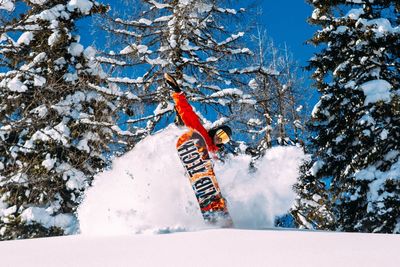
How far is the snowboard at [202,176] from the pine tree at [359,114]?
5564 millimetres

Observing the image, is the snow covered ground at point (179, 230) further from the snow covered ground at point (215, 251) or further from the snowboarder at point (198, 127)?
the snowboarder at point (198, 127)

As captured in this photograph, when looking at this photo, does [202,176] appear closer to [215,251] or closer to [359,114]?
[215,251]

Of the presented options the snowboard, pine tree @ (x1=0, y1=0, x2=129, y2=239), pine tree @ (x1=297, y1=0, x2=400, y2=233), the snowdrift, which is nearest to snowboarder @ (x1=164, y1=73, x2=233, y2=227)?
the snowboard

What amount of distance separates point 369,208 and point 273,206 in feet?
15.3

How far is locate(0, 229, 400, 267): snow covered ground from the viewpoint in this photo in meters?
3.11

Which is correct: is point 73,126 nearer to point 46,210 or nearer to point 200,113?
point 46,210

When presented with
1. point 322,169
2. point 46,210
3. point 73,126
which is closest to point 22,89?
point 73,126

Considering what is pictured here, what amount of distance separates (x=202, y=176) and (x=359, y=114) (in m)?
6.58

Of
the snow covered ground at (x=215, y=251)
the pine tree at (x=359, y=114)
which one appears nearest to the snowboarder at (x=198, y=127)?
the snow covered ground at (x=215, y=251)

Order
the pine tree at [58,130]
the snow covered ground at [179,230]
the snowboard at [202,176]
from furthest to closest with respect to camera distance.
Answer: the pine tree at [58,130] → the snowboard at [202,176] → the snow covered ground at [179,230]

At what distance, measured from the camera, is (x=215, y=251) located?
3490mm

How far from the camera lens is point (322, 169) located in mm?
13625

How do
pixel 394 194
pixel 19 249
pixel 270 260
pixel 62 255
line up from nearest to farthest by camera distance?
1. pixel 270 260
2. pixel 62 255
3. pixel 19 249
4. pixel 394 194

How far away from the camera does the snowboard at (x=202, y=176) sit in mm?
7547
